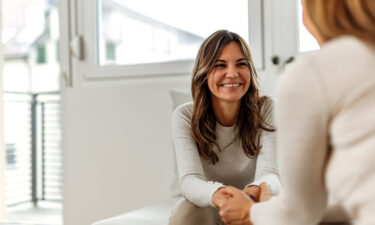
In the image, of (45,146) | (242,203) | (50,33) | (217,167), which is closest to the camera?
(242,203)

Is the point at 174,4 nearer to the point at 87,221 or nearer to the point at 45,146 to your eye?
the point at 87,221

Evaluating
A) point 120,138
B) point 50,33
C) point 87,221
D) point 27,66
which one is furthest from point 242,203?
point 27,66

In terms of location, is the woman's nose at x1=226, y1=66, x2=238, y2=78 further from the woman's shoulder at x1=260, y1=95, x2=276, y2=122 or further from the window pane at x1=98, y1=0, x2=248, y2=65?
the window pane at x1=98, y1=0, x2=248, y2=65

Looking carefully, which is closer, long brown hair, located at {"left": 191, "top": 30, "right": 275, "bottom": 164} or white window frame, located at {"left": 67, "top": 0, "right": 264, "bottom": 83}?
long brown hair, located at {"left": 191, "top": 30, "right": 275, "bottom": 164}

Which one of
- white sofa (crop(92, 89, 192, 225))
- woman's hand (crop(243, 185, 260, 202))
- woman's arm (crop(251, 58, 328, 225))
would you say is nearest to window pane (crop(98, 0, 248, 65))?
white sofa (crop(92, 89, 192, 225))

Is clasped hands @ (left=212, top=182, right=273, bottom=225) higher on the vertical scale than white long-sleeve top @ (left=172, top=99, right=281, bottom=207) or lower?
lower

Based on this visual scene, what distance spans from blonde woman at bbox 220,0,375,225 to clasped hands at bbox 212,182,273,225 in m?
0.40

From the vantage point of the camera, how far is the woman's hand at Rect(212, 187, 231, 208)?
1.24m

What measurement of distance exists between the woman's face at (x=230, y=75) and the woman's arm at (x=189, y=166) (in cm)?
16

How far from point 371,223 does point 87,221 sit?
2.28m

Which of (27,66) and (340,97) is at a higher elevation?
(27,66)

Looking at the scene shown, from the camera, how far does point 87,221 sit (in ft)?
8.68

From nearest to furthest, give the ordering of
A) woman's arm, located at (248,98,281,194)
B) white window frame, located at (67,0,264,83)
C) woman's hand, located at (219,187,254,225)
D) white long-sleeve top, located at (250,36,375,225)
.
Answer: white long-sleeve top, located at (250,36,375,225), woman's hand, located at (219,187,254,225), woman's arm, located at (248,98,281,194), white window frame, located at (67,0,264,83)

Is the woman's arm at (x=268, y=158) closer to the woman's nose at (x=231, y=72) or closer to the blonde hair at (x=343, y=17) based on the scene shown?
the woman's nose at (x=231, y=72)
